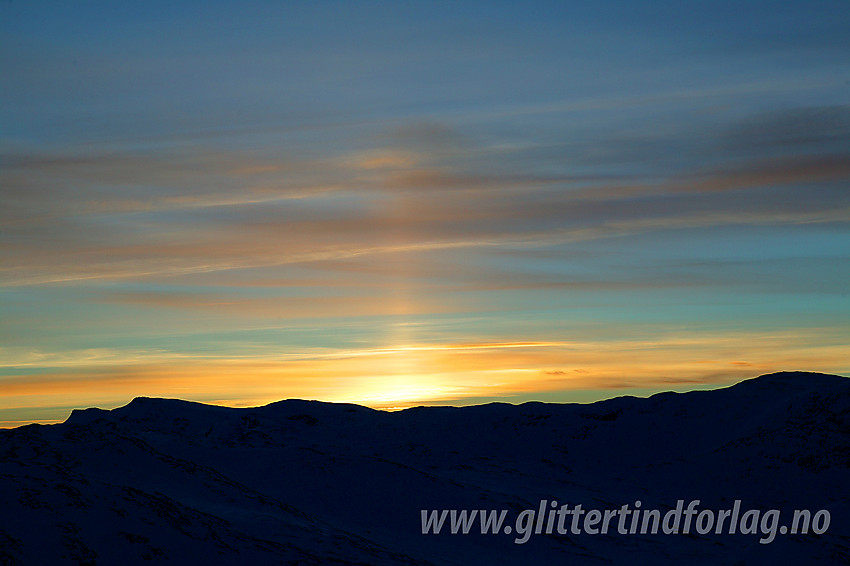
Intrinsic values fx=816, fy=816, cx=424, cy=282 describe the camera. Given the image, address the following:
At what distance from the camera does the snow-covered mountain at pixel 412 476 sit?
42.4 meters

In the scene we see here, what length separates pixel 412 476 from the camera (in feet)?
244

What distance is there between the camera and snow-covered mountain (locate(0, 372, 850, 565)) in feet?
139

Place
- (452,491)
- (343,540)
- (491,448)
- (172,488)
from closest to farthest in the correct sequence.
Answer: (343,540) → (172,488) → (452,491) → (491,448)

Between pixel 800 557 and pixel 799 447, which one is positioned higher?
pixel 799 447

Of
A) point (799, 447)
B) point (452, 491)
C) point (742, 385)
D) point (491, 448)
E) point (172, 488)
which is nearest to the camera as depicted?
point (172, 488)

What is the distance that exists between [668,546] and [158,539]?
4391 cm

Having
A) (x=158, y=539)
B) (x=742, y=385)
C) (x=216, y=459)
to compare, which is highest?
(x=742, y=385)

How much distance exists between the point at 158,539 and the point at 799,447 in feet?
259

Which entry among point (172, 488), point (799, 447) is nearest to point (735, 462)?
point (799, 447)

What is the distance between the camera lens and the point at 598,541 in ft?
219

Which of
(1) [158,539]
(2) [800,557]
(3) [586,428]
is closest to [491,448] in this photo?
(3) [586,428]

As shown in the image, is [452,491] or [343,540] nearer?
[343,540]

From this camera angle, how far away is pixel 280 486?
7019cm

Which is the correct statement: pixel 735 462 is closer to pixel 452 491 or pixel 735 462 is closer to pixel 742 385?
pixel 742 385
